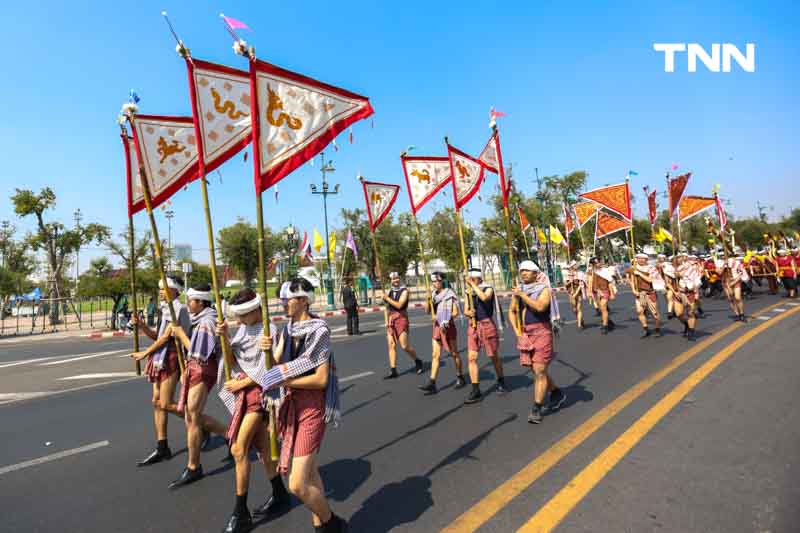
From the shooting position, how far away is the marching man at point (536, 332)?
5.05 metres

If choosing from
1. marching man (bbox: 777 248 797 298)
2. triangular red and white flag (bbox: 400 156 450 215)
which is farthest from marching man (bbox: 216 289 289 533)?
marching man (bbox: 777 248 797 298)

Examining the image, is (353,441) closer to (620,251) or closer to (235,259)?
(235,259)

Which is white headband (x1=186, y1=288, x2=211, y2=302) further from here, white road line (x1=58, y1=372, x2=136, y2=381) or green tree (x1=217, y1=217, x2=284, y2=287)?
green tree (x1=217, y1=217, x2=284, y2=287)

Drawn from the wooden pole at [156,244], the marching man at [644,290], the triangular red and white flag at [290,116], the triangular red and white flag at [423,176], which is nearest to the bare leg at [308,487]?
the triangular red and white flag at [290,116]

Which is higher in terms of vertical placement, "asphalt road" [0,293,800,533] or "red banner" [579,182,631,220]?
"red banner" [579,182,631,220]

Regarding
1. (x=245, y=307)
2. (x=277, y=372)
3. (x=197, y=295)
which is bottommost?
(x=277, y=372)

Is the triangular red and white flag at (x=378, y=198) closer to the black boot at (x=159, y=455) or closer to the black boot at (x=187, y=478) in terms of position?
the black boot at (x=159, y=455)

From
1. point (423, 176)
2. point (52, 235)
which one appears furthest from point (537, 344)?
point (52, 235)

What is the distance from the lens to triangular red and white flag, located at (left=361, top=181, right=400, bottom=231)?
25.8ft

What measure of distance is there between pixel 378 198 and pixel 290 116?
447 centimetres

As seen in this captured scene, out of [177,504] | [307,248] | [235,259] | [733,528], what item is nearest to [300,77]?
[177,504]

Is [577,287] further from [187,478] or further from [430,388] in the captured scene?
[187,478]

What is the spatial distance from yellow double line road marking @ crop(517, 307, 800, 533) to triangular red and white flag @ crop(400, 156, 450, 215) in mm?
4470

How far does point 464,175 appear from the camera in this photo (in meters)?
7.50
